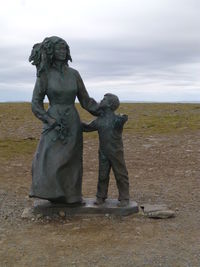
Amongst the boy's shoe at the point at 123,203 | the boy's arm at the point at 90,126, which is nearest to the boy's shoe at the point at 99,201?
the boy's shoe at the point at 123,203

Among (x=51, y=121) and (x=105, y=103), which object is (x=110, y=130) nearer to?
(x=105, y=103)

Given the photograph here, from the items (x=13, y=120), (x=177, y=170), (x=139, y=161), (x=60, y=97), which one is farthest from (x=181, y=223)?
(x=13, y=120)

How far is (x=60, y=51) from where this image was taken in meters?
8.30

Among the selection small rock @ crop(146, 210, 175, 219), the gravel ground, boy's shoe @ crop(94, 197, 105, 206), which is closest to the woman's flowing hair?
boy's shoe @ crop(94, 197, 105, 206)

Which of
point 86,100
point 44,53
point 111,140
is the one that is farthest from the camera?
point 86,100

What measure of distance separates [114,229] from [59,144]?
1621mm

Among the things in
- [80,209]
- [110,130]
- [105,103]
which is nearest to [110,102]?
[105,103]

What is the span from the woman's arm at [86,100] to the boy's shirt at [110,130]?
0.79 feet

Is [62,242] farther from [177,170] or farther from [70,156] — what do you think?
[177,170]

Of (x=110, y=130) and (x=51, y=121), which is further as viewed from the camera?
(x=110, y=130)

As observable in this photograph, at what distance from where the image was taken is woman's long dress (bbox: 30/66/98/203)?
A: 8.14 metres

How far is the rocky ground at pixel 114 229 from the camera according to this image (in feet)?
21.4

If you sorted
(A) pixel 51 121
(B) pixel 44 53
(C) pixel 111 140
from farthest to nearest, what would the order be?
(C) pixel 111 140, (B) pixel 44 53, (A) pixel 51 121

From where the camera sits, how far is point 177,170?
1234 centimetres
